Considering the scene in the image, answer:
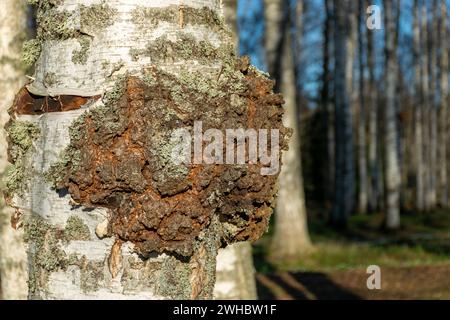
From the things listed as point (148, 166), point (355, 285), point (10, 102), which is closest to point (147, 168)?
point (148, 166)

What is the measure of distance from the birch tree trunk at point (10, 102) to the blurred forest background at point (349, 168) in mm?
105

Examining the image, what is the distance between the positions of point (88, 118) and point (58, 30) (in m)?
0.32

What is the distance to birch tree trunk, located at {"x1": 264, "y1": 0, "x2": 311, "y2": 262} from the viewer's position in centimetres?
1285

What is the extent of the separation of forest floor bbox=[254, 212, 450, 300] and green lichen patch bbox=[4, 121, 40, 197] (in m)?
6.54

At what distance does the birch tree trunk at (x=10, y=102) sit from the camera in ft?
14.6

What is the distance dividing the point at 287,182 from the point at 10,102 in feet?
28.8

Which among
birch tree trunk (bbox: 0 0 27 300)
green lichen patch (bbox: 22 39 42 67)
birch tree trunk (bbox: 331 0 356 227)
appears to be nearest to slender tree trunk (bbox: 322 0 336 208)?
birch tree trunk (bbox: 331 0 356 227)

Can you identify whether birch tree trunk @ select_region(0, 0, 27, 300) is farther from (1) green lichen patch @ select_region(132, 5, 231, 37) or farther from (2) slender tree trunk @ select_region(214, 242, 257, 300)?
(1) green lichen patch @ select_region(132, 5, 231, 37)

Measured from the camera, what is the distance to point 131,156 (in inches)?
71.4

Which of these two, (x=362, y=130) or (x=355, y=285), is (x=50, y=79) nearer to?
(x=355, y=285)

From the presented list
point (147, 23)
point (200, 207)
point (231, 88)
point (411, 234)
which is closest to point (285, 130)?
point (231, 88)

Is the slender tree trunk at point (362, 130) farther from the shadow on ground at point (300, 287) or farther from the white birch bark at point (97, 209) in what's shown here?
the white birch bark at point (97, 209)

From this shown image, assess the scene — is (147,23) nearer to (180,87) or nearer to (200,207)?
(180,87)

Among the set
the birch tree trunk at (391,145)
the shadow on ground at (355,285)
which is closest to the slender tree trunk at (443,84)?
the birch tree trunk at (391,145)
